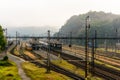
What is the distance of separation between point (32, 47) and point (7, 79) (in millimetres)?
87514

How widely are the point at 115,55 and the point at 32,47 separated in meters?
49.2

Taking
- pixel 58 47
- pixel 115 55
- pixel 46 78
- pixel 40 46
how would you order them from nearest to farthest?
pixel 46 78 → pixel 115 55 → pixel 58 47 → pixel 40 46

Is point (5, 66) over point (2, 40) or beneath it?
beneath

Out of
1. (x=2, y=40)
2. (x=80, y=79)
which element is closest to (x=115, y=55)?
(x=2, y=40)

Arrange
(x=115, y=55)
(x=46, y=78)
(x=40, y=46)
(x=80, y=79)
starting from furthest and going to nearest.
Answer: (x=40, y=46)
(x=115, y=55)
(x=46, y=78)
(x=80, y=79)

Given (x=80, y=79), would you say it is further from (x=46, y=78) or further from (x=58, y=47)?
(x=58, y=47)

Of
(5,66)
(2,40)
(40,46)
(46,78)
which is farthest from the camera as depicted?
(40,46)

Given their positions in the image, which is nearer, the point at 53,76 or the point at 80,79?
the point at 80,79

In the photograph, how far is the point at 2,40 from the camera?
9706cm

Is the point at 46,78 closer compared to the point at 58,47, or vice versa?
the point at 46,78

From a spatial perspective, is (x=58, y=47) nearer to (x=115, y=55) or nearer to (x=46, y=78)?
(x=115, y=55)

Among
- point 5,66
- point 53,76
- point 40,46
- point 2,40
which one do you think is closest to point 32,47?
point 40,46

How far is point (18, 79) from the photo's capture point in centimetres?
5616

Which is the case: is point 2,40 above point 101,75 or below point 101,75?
above
